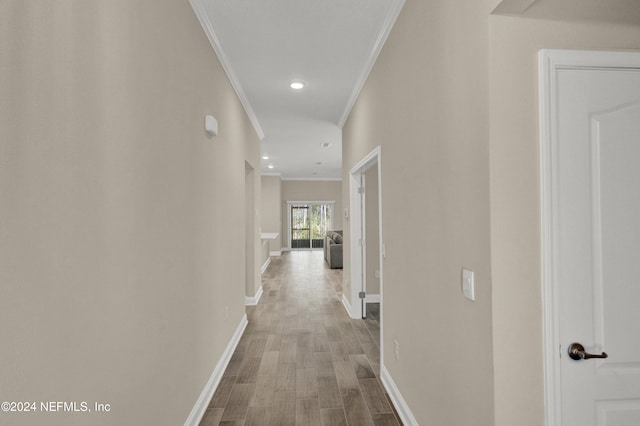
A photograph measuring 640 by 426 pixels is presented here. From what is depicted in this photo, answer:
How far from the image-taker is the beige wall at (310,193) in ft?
Answer: 40.9

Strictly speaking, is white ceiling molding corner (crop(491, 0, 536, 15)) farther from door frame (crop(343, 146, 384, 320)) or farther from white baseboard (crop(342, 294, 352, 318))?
white baseboard (crop(342, 294, 352, 318))

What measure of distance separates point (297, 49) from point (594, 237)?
7.93ft

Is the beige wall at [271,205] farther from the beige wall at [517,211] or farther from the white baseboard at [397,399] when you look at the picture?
the beige wall at [517,211]

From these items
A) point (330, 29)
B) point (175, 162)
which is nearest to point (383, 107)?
point (330, 29)

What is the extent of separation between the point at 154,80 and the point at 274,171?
9271mm

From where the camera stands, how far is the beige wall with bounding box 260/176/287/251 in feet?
37.4

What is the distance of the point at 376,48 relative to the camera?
107 inches

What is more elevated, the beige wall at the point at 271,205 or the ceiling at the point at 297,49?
the ceiling at the point at 297,49

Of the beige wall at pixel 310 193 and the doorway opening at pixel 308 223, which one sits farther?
the doorway opening at pixel 308 223

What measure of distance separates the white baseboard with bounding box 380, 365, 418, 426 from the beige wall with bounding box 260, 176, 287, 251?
885 centimetres

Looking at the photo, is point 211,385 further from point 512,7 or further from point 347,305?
point 512,7

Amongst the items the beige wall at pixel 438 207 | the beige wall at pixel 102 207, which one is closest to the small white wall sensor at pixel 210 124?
the beige wall at pixel 102 207

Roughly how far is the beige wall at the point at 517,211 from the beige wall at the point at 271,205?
10349 mm

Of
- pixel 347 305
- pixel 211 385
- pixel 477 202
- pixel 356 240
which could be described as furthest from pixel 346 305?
pixel 477 202
